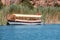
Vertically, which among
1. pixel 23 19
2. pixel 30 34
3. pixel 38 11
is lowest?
pixel 23 19

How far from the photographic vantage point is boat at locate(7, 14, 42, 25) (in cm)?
2125

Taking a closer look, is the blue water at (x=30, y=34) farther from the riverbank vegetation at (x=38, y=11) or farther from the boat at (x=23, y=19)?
the boat at (x=23, y=19)

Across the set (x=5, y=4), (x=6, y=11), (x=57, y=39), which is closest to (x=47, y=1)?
(x=5, y=4)

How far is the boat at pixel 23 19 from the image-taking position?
21250 mm

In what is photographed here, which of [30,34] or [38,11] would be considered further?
[38,11]

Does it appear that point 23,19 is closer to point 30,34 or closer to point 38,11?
point 38,11

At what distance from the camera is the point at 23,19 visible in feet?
72.7

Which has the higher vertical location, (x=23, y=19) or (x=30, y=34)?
(x=30, y=34)

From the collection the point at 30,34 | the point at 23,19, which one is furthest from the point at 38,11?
the point at 30,34

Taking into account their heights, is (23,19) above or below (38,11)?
below

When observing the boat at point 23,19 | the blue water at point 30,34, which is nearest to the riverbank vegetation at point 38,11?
the boat at point 23,19

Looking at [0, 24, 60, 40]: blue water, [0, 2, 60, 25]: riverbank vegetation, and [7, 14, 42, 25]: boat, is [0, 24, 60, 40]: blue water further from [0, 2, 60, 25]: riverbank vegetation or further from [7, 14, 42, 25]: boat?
[7, 14, 42, 25]: boat

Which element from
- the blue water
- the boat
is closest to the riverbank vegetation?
the boat

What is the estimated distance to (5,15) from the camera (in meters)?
21.0
